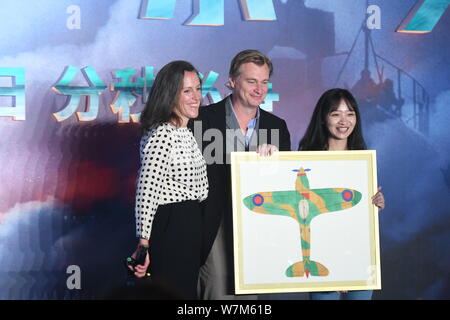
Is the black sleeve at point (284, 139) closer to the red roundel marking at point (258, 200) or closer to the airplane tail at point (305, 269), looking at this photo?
the red roundel marking at point (258, 200)

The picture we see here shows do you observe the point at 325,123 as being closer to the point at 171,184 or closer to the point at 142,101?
the point at 171,184

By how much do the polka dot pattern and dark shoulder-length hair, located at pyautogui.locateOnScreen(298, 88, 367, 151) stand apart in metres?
0.71

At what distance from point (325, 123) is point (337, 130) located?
0.08 meters

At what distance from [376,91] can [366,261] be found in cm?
136

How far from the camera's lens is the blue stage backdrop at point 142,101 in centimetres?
405

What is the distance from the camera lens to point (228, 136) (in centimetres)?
352

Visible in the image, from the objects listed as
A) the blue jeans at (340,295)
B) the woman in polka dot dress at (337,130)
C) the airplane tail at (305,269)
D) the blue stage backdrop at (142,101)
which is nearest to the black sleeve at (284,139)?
the woman in polka dot dress at (337,130)

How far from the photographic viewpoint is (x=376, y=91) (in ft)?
14.0

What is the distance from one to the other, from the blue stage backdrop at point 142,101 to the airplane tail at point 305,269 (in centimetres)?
114

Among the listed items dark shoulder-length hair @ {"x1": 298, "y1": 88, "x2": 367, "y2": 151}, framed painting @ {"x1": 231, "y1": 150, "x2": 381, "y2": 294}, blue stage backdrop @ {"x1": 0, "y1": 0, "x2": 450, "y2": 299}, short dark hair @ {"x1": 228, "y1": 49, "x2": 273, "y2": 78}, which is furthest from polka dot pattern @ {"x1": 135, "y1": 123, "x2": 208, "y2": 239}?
blue stage backdrop @ {"x1": 0, "y1": 0, "x2": 450, "y2": 299}

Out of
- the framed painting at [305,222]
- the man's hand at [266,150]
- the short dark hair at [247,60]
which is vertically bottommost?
the framed painting at [305,222]
